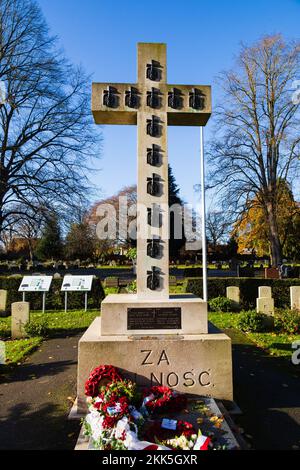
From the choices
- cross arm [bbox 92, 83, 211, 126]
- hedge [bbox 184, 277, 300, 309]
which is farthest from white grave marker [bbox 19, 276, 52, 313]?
cross arm [bbox 92, 83, 211, 126]

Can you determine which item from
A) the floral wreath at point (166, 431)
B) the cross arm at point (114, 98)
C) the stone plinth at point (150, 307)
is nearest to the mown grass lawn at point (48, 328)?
the stone plinth at point (150, 307)

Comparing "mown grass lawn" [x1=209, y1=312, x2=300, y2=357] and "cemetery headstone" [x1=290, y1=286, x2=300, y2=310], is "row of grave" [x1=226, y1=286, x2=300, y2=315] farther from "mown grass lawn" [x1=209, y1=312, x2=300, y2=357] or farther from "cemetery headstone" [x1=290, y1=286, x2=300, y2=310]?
"mown grass lawn" [x1=209, y1=312, x2=300, y2=357]

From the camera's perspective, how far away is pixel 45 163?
873 inches

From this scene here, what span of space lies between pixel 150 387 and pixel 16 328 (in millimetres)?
6445

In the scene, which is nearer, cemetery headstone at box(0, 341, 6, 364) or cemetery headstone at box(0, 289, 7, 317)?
cemetery headstone at box(0, 341, 6, 364)

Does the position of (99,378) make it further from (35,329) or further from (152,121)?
(35,329)

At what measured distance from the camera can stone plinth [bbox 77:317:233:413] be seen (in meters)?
5.04

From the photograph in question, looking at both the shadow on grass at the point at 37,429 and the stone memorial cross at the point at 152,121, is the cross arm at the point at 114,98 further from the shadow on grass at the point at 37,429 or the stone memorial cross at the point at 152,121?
the shadow on grass at the point at 37,429

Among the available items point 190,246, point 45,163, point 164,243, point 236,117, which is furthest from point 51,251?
point 164,243

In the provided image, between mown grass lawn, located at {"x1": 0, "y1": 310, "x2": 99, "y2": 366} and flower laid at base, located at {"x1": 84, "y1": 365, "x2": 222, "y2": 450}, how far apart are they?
143 inches

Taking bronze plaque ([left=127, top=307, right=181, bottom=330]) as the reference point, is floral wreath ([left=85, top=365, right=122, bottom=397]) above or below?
below

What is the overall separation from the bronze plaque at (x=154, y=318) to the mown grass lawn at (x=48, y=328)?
3.57 metres

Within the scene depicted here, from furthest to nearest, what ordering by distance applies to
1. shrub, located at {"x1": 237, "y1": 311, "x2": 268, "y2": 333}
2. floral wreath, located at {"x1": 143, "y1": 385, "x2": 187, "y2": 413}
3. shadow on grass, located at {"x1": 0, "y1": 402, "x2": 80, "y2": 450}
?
shrub, located at {"x1": 237, "y1": 311, "x2": 268, "y2": 333}
floral wreath, located at {"x1": 143, "y1": 385, "x2": 187, "y2": 413}
shadow on grass, located at {"x1": 0, "y1": 402, "x2": 80, "y2": 450}

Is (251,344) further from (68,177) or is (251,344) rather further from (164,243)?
(68,177)
